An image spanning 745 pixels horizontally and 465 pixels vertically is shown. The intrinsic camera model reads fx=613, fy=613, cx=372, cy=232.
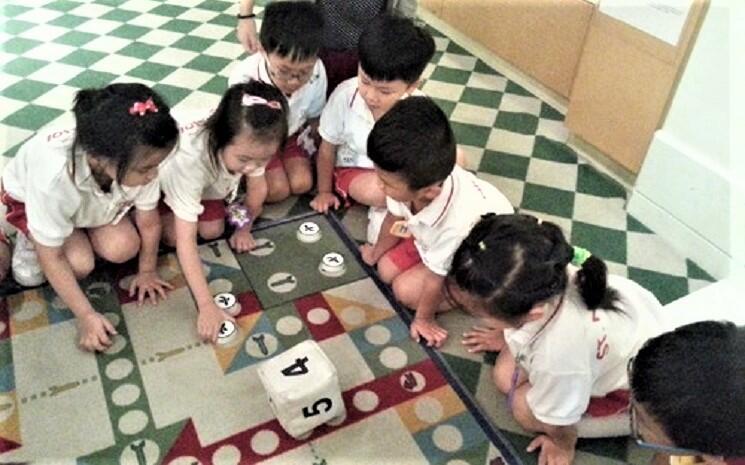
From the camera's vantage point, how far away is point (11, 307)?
1.20m

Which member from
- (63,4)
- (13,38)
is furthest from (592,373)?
(63,4)

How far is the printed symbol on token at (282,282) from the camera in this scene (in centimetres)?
130

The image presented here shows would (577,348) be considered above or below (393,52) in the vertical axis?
below

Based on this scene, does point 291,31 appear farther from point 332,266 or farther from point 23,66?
point 23,66

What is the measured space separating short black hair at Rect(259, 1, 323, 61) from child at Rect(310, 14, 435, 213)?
0.11m

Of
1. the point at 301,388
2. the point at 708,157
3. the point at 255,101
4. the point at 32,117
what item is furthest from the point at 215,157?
the point at 708,157

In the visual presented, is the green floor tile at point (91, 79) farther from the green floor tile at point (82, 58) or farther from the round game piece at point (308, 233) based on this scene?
the round game piece at point (308, 233)

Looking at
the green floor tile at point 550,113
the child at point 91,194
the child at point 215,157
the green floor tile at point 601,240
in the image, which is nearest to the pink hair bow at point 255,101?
the child at point 215,157

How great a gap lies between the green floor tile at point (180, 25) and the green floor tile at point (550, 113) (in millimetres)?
1351

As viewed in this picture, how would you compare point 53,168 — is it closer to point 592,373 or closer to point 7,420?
point 7,420

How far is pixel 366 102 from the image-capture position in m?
1.39

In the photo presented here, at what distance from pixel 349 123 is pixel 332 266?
35 centimetres

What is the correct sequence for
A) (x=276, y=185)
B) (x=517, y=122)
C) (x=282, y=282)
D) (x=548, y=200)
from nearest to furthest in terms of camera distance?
(x=282, y=282)
(x=276, y=185)
(x=548, y=200)
(x=517, y=122)

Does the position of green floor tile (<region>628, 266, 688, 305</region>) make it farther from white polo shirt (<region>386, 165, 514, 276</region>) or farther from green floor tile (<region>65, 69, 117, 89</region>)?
green floor tile (<region>65, 69, 117, 89</region>)
